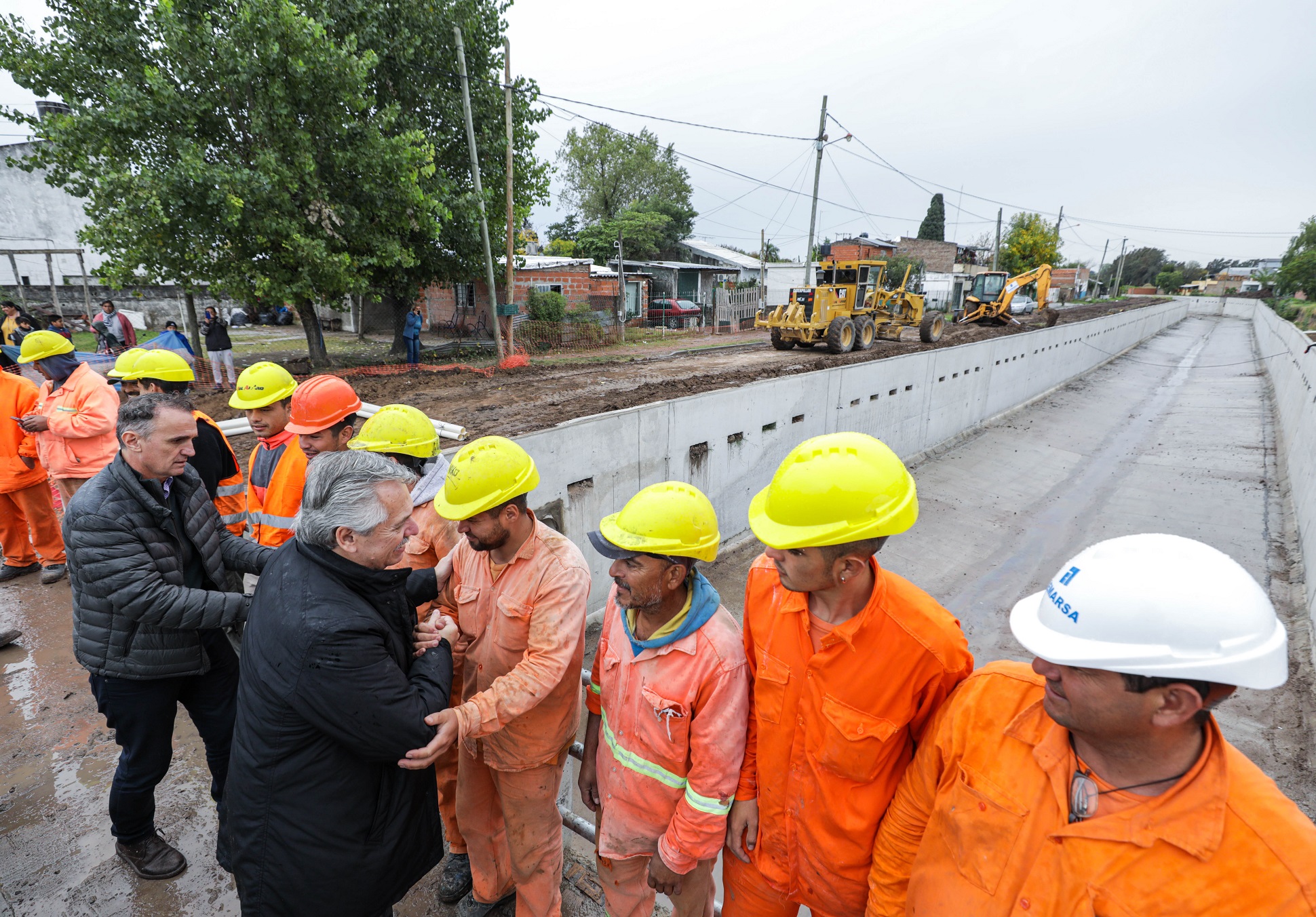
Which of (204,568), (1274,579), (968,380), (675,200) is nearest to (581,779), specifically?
(204,568)

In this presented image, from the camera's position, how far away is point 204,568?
97.3 inches

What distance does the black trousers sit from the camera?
231cm

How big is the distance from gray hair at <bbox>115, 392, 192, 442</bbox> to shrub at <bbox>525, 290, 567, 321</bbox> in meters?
18.0

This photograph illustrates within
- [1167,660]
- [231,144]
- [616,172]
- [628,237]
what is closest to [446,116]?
[231,144]

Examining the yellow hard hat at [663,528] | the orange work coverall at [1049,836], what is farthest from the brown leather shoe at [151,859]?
the orange work coverall at [1049,836]

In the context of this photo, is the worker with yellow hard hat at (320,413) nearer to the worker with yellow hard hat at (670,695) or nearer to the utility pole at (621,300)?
the worker with yellow hard hat at (670,695)

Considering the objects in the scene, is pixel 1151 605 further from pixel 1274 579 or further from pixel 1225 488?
pixel 1225 488

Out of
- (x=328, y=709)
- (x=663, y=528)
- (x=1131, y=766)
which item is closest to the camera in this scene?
(x=1131, y=766)

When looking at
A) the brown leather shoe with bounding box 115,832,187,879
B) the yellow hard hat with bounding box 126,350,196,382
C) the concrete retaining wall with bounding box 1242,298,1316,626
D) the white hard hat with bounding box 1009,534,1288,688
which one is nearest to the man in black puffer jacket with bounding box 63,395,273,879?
the brown leather shoe with bounding box 115,832,187,879

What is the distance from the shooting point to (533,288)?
67.0ft

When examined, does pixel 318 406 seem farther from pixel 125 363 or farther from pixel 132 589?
pixel 125 363

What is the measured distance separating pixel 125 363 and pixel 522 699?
3.53m

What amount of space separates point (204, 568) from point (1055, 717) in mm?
3010

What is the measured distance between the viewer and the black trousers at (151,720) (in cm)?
231
